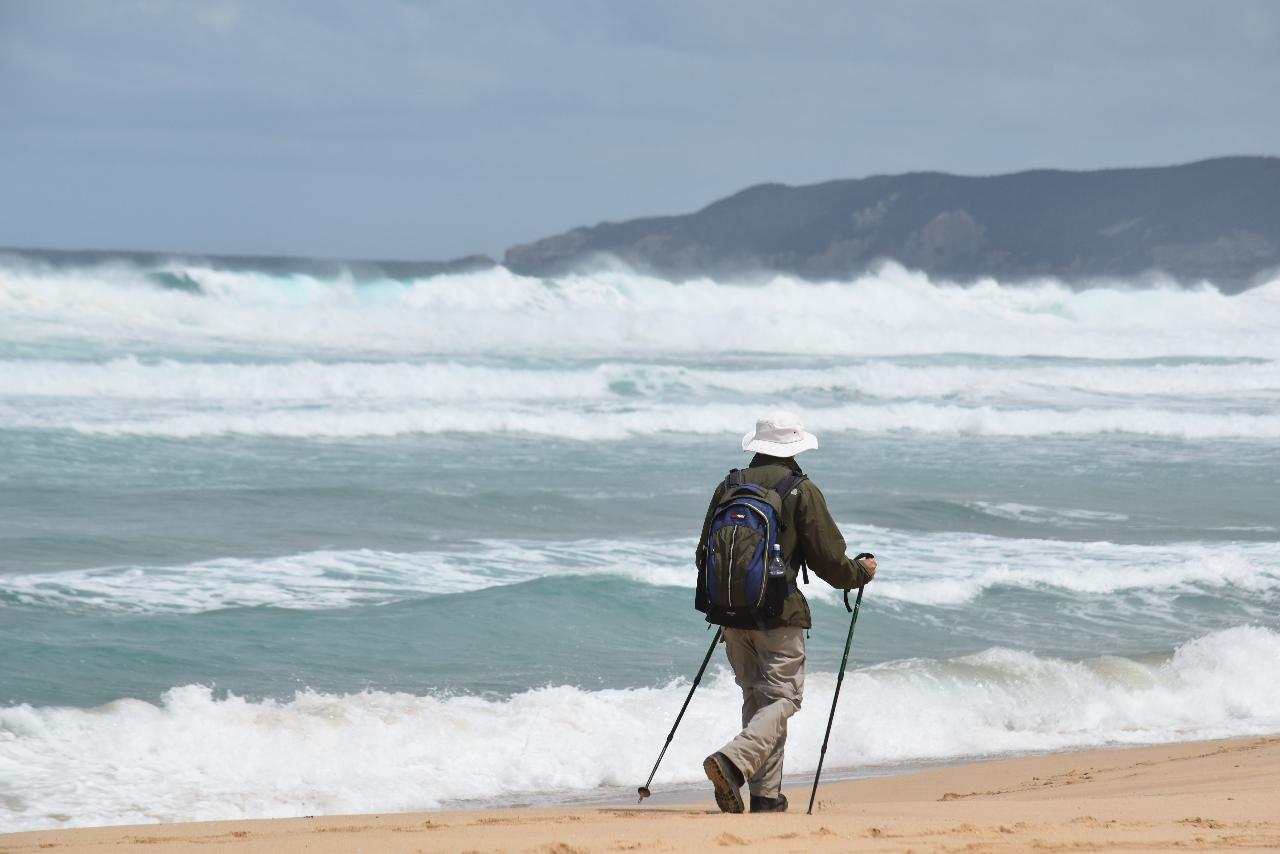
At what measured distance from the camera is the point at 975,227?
103 metres

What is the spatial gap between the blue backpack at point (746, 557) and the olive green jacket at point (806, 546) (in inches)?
0.9

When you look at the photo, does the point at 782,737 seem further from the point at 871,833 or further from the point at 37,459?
the point at 37,459

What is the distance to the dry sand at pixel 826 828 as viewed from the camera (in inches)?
187

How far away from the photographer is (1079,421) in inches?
1046

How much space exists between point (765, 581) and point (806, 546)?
0.61ft

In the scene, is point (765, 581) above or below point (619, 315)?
below

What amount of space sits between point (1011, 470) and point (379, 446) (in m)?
A: 8.39

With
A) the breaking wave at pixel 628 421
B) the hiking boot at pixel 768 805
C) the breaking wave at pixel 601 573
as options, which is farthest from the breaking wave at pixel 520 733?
the breaking wave at pixel 628 421

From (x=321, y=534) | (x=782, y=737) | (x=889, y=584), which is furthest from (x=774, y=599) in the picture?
(x=321, y=534)

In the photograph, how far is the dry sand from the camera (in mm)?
4754

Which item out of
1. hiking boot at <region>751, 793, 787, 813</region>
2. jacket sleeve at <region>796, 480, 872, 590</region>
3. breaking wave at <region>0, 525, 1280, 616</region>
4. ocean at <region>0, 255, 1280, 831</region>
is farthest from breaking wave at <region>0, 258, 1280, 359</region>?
jacket sleeve at <region>796, 480, 872, 590</region>

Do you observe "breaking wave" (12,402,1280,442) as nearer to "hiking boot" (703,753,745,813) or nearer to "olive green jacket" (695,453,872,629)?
"hiking boot" (703,753,745,813)

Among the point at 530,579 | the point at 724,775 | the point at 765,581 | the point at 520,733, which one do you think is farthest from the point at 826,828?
Answer: the point at 530,579

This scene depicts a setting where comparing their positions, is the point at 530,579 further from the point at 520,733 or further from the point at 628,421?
the point at 628,421
